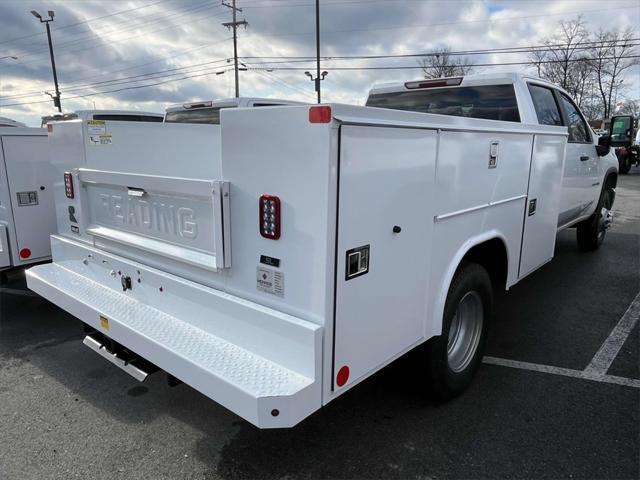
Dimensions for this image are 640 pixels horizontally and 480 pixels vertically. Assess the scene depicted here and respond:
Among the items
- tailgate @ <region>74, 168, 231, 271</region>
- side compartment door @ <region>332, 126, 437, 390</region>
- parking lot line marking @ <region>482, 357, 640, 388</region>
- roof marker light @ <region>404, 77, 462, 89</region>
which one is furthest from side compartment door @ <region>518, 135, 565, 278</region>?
tailgate @ <region>74, 168, 231, 271</region>

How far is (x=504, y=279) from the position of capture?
3.61m

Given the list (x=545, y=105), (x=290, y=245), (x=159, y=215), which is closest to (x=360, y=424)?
(x=290, y=245)

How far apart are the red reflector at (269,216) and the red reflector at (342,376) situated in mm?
650

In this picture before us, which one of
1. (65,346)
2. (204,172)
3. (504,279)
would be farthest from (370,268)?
(65,346)

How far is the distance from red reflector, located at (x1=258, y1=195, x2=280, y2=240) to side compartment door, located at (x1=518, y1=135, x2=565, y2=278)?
2384mm

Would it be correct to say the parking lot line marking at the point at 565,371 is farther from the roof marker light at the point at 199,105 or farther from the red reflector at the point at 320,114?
the roof marker light at the point at 199,105

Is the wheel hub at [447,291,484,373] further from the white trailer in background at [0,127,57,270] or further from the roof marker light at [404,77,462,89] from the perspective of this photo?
the white trailer in background at [0,127,57,270]

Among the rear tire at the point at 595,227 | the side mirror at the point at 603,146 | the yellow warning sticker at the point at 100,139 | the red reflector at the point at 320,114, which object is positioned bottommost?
the rear tire at the point at 595,227

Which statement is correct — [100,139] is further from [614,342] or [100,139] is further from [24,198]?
[614,342]

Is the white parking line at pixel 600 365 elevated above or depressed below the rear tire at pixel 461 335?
below

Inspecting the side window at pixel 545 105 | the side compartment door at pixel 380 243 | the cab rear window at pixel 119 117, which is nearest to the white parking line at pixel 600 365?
the side compartment door at pixel 380 243

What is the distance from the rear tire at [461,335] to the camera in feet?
9.57

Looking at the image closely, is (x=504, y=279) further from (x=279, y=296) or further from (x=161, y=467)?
(x=161, y=467)

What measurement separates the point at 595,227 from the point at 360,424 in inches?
225
